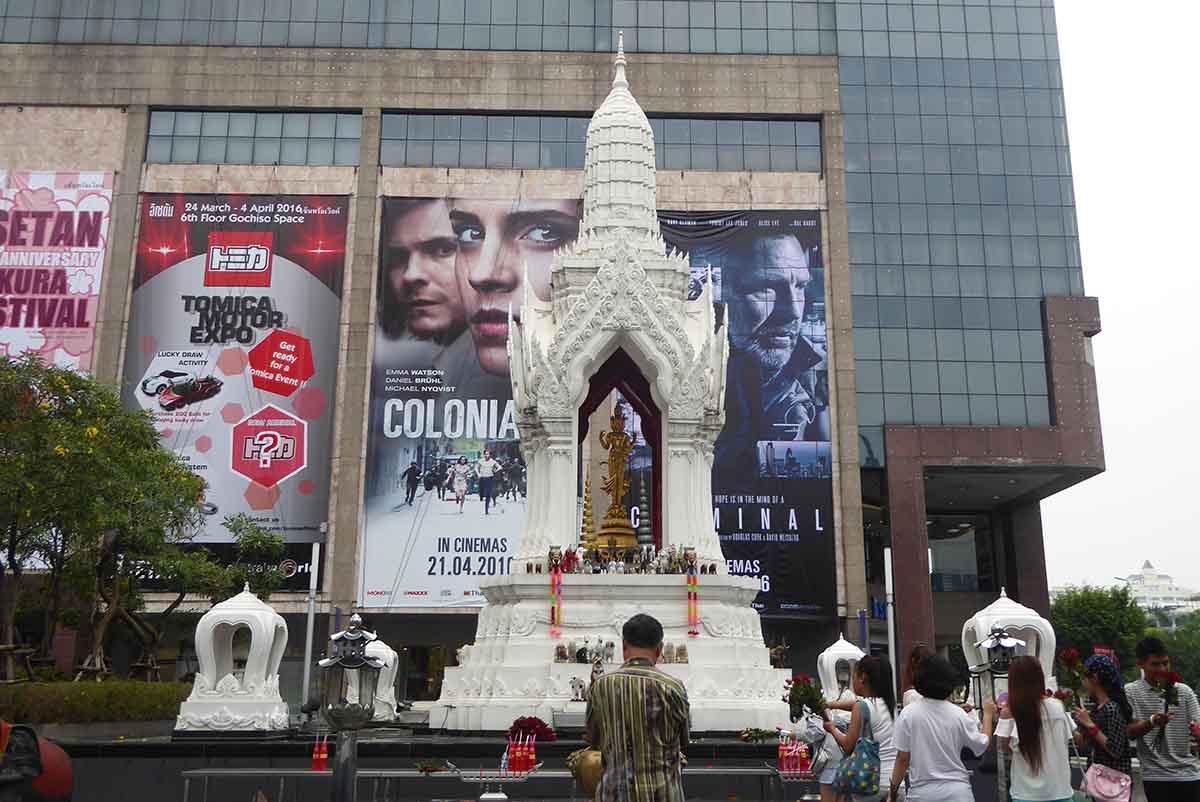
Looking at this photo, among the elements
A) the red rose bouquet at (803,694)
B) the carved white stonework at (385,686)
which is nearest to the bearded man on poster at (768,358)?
the carved white stonework at (385,686)

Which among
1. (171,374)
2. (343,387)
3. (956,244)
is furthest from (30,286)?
(956,244)

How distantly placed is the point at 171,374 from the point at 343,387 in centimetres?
654

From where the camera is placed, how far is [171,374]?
4128 centimetres

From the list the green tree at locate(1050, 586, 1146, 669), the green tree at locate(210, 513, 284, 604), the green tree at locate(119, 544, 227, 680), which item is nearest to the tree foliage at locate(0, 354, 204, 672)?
the green tree at locate(119, 544, 227, 680)

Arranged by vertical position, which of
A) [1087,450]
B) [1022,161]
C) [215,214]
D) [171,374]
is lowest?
[1087,450]

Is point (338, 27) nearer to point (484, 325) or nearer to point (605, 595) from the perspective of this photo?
point (484, 325)

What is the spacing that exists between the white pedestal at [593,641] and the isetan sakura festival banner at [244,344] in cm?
2460

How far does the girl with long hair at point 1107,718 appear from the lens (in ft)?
24.0

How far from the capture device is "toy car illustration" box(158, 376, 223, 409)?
40.9 metres

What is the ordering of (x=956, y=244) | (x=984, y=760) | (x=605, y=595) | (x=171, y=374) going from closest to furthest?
(x=984, y=760) < (x=605, y=595) < (x=171, y=374) < (x=956, y=244)

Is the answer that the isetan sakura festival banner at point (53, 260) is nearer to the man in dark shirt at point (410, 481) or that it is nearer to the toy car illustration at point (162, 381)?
the toy car illustration at point (162, 381)

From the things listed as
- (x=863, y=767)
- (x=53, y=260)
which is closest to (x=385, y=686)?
(x=863, y=767)

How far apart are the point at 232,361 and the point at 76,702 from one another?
23.4m

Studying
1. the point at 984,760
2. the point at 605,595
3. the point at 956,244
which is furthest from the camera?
the point at 956,244
